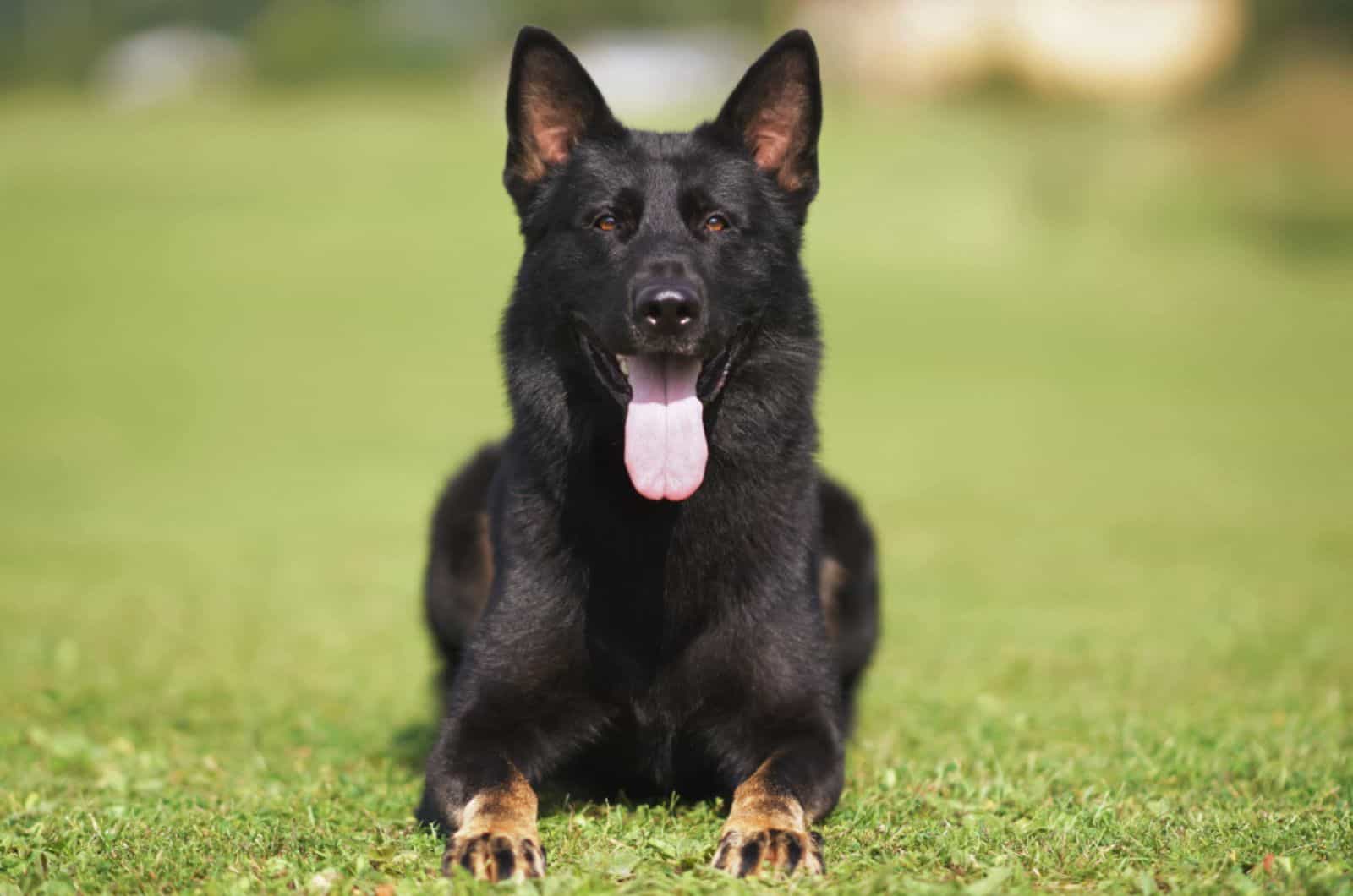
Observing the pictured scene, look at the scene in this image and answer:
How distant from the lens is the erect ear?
5.15m

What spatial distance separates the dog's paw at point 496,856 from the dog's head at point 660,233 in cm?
130

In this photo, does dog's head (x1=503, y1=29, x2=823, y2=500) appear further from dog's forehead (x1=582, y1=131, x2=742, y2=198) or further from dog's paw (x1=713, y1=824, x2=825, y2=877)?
dog's paw (x1=713, y1=824, x2=825, y2=877)

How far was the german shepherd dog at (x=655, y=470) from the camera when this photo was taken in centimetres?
470

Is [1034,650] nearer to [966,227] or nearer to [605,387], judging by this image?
[605,387]

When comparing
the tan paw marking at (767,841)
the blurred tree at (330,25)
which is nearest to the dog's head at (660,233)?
the tan paw marking at (767,841)

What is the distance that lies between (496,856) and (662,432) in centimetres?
153

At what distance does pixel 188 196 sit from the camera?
4388 centimetres

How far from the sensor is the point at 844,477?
60.0ft

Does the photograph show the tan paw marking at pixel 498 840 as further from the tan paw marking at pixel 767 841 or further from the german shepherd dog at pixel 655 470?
the tan paw marking at pixel 767 841

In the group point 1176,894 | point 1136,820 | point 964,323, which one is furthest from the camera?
point 964,323

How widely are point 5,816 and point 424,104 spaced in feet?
162

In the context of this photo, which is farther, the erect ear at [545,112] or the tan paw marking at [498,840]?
the erect ear at [545,112]

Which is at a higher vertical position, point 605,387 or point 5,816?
point 605,387

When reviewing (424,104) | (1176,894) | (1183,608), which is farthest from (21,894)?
(424,104)
